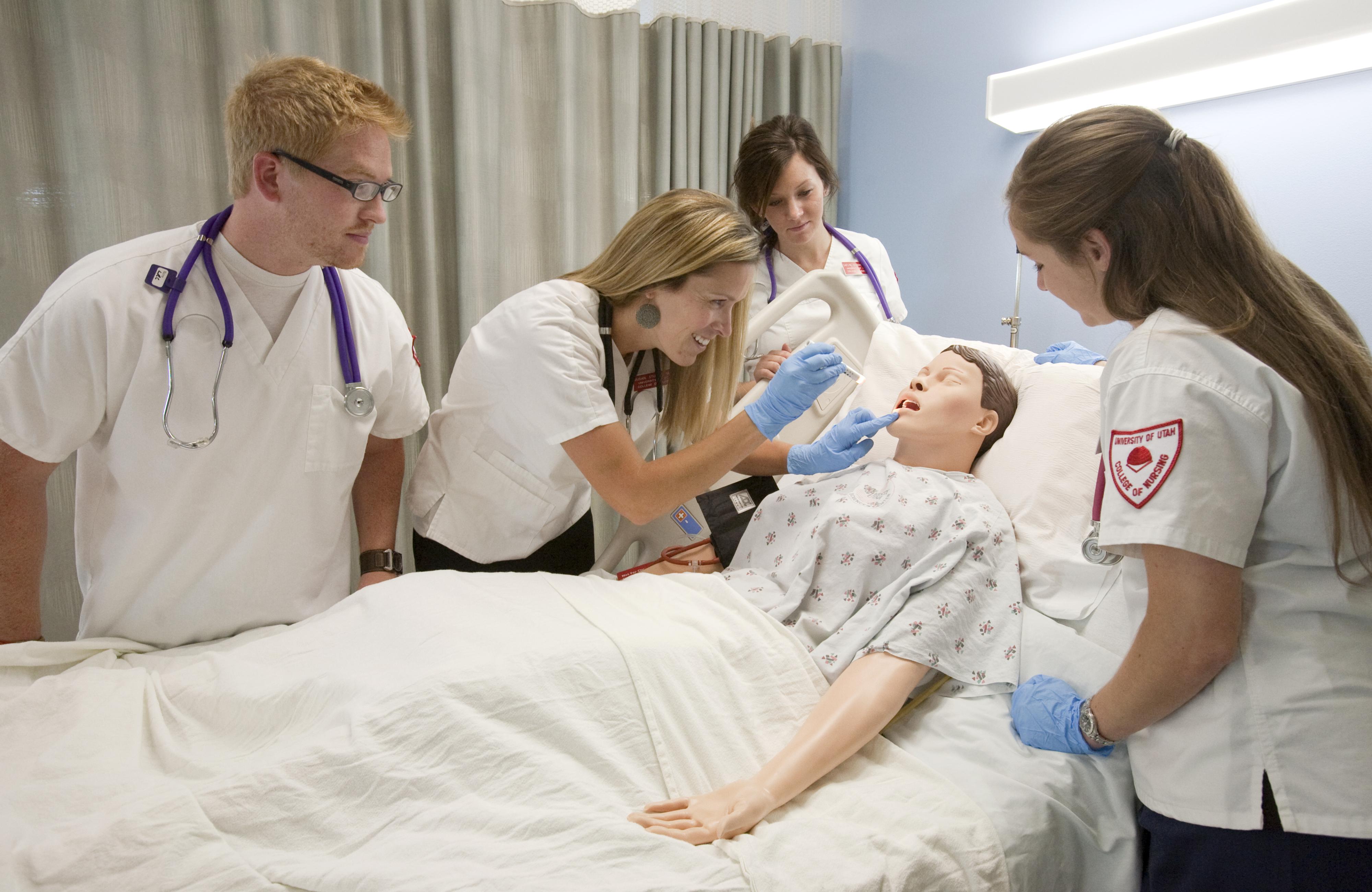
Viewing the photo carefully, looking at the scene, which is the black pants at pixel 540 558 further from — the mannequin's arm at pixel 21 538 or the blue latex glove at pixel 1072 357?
the blue latex glove at pixel 1072 357

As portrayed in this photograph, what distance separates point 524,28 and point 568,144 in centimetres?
41

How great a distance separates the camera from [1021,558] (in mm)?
1730

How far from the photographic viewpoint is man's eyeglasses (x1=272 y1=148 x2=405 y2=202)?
1507 millimetres

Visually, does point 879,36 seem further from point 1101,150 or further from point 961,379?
point 1101,150

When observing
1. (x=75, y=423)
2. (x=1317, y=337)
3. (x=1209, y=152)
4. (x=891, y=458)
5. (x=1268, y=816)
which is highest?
(x=1209, y=152)

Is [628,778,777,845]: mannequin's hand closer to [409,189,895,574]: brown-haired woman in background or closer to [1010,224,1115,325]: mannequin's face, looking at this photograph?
[409,189,895,574]: brown-haired woman in background

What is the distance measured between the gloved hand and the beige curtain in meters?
1.27

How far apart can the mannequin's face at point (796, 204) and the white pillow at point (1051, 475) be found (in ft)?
2.52

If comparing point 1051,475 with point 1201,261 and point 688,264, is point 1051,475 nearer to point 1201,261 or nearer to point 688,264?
point 1201,261

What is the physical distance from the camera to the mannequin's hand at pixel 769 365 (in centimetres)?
227

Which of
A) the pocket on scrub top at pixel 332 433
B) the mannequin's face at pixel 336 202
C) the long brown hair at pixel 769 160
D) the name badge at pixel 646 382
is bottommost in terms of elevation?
the pocket on scrub top at pixel 332 433

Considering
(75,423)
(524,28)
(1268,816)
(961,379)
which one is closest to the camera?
(1268,816)

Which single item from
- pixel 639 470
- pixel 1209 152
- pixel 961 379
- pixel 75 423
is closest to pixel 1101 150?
pixel 1209 152

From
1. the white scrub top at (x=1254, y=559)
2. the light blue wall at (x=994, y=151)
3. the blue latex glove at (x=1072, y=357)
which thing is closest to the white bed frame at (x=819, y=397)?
the blue latex glove at (x=1072, y=357)
